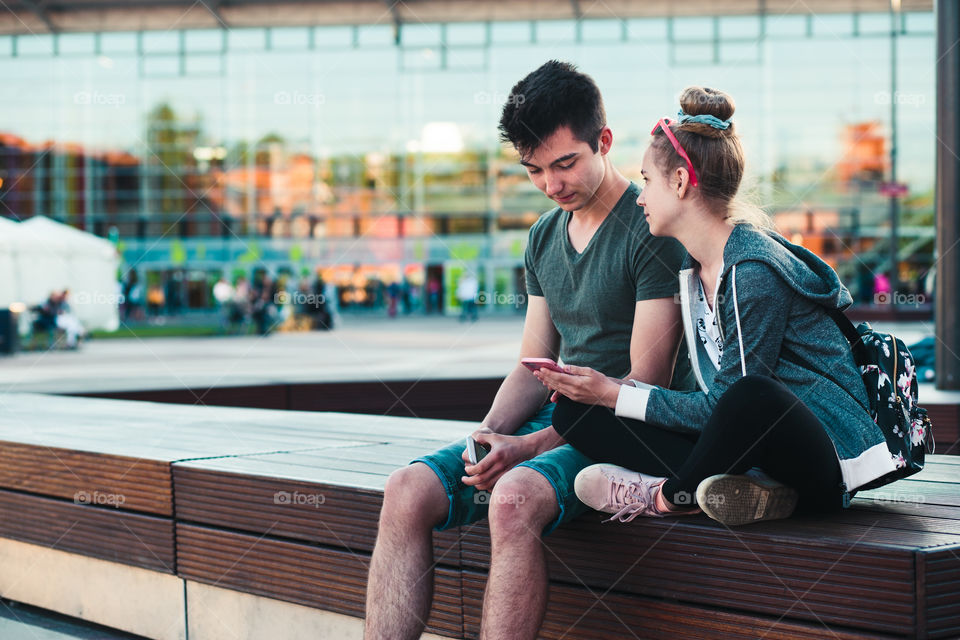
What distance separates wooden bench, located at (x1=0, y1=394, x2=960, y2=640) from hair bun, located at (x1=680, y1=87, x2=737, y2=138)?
0.93 meters

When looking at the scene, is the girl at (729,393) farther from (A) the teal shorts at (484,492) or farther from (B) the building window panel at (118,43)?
(B) the building window panel at (118,43)

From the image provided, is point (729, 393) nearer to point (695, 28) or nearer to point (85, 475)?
point (85, 475)

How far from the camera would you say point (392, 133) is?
116 feet

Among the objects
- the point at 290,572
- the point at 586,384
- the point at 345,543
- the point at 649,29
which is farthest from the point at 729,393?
the point at 649,29

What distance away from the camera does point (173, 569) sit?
3.58 metres

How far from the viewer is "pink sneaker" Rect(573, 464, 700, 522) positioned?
2.37m

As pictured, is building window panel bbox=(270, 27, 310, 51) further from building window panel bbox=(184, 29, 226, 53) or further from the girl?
the girl

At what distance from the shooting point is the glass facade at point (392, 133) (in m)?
31.3

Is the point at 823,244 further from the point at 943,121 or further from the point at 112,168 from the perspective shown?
the point at 943,121

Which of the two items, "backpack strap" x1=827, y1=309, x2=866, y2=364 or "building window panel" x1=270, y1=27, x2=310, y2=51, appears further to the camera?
"building window panel" x1=270, y1=27, x2=310, y2=51

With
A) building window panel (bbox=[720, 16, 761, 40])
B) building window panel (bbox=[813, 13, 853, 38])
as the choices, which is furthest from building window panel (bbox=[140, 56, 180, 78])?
building window panel (bbox=[813, 13, 853, 38])

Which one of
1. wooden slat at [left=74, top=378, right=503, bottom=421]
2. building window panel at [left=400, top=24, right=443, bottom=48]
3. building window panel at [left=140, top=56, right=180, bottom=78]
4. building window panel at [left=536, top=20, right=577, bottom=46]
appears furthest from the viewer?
building window panel at [left=140, top=56, right=180, bottom=78]

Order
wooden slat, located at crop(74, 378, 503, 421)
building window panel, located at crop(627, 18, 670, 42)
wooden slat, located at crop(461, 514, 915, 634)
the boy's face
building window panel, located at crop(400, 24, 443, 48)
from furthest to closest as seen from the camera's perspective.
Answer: building window panel, located at crop(400, 24, 443, 48) < building window panel, located at crop(627, 18, 670, 42) < wooden slat, located at crop(74, 378, 503, 421) < the boy's face < wooden slat, located at crop(461, 514, 915, 634)

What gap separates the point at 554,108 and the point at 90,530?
7.96 feet
